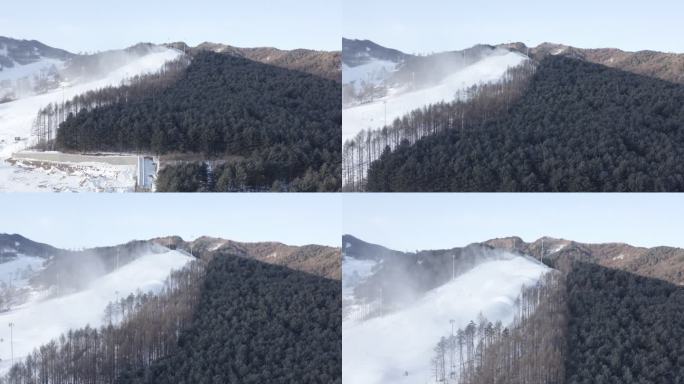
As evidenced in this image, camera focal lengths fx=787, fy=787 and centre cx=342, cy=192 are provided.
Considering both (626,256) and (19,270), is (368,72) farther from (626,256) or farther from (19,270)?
(19,270)

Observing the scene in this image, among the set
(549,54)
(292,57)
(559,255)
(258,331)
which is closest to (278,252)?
(258,331)

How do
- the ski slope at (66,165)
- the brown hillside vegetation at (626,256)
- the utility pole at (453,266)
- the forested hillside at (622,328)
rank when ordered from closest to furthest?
the forested hillside at (622,328)
the brown hillside vegetation at (626,256)
the utility pole at (453,266)
the ski slope at (66,165)

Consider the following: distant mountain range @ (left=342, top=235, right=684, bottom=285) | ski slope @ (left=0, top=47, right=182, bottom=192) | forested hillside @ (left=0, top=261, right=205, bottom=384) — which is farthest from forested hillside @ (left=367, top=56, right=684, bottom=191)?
ski slope @ (left=0, top=47, right=182, bottom=192)

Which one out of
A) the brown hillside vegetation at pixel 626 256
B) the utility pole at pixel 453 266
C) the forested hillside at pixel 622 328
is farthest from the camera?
the utility pole at pixel 453 266

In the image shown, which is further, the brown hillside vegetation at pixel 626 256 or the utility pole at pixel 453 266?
the utility pole at pixel 453 266

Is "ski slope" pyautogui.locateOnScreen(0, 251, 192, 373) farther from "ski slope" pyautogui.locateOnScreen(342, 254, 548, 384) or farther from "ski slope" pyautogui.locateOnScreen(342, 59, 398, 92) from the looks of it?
"ski slope" pyautogui.locateOnScreen(342, 59, 398, 92)

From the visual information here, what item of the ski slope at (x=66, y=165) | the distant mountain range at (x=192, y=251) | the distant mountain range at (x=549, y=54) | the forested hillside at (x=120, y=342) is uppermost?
the distant mountain range at (x=549, y=54)

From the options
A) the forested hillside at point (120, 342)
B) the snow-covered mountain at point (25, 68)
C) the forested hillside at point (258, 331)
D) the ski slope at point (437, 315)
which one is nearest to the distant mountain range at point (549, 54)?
the ski slope at point (437, 315)

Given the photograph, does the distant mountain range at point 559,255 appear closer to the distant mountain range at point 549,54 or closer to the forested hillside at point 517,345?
the forested hillside at point 517,345
